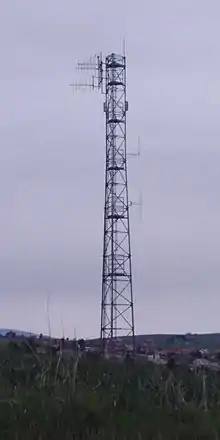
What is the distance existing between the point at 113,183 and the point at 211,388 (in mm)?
12112

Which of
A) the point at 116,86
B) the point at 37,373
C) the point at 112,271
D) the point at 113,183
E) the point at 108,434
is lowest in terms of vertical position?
the point at 108,434

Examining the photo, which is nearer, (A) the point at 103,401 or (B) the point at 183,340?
(A) the point at 103,401

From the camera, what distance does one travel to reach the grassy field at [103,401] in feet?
33.1

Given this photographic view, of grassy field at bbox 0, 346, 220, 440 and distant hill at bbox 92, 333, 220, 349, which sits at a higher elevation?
distant hill at bbox 92, 333, 220, 349

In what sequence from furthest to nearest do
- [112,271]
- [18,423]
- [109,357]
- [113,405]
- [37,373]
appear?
[112,271], [109,357], [37,373], [113,405], [18,423]

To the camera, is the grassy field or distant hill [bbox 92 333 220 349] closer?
the grassy field

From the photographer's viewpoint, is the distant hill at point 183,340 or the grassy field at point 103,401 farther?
the distant hill at point 183,340

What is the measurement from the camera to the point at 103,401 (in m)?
10.9

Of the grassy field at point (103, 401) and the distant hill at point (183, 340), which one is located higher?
the distant hill at point (183, 340)

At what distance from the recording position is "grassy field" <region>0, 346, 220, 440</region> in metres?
10.1

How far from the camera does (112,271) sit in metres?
22.9

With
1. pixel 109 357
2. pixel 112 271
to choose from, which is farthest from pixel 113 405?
pixel 112 271

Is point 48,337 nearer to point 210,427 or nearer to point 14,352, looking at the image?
point 14,352

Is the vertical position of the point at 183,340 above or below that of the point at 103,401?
above
